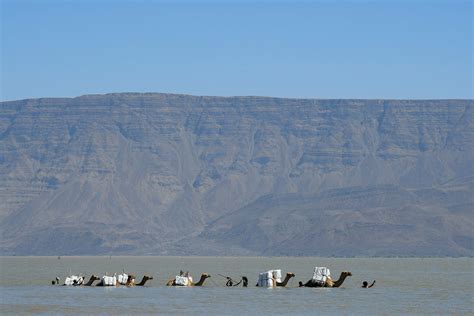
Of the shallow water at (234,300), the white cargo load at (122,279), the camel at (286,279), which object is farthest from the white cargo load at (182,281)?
the camel at (286,279)

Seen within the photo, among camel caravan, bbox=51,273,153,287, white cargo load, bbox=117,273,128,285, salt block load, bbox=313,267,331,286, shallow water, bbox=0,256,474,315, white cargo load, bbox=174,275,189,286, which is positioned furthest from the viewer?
white cargo load, bbox=174,275,189,286

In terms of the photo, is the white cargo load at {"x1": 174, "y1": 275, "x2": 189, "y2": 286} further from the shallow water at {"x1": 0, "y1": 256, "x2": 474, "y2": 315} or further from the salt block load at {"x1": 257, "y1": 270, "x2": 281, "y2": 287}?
the salt block load at {"x1": 257, "y1": 270, "x2": 281, "y2": 287}

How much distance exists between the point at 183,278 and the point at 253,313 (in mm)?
33838

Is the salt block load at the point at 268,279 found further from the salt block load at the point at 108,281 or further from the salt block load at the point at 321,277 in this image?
the salt block load at the point at 108,281

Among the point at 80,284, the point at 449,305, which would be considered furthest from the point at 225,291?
the point at 449,305

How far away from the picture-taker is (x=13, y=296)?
3888 inches

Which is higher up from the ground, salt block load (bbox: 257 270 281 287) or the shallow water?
salt block load (bbox: 257 270 281 287)

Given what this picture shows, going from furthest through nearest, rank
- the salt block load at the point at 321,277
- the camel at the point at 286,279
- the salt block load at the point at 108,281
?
1. the salt block load at the point at 108,281
2. the salt block load at the point at 321,277
3. the camel at the point at 286,279

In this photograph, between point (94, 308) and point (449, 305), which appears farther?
A: point (449, 305)

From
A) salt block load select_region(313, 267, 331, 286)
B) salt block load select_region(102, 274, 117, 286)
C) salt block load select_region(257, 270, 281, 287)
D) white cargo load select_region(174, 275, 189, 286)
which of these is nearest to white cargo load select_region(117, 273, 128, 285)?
salt block load select_region(102, 274, 117, 286)

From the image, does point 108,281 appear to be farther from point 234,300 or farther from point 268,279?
point 234,300

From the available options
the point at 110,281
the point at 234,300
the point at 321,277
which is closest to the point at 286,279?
the point at 321,277

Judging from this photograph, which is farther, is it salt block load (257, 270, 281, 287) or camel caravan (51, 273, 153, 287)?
camel caravan (51, 273, 153, 287)

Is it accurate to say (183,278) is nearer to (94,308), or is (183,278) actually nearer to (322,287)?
(322,287)
